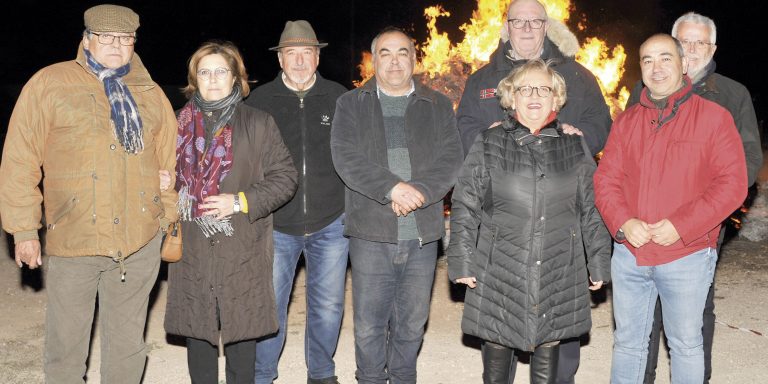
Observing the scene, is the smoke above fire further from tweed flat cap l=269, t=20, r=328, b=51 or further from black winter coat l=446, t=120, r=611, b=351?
black winter coat l=446, t=120, r=611, b=351

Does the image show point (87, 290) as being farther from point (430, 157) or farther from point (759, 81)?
point (759, 81)

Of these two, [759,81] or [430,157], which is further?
[759,81]

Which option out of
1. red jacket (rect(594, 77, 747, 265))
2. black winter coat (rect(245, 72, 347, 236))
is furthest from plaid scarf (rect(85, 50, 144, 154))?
red jacket (rect(594, 77, 747, 265))

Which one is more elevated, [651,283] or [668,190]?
[668,190]

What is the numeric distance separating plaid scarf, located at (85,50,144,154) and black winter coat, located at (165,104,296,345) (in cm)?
58

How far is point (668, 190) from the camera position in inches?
170

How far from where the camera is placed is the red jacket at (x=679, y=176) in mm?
4223

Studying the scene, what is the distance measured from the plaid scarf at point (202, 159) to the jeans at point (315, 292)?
0.74m

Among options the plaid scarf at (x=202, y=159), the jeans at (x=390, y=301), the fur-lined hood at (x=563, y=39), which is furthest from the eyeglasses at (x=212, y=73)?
the fur-lined hood at (x=563, y=39)

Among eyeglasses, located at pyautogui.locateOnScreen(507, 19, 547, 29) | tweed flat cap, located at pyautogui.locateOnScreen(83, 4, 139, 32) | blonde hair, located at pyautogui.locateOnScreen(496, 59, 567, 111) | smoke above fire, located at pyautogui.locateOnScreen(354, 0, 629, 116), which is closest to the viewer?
tweed flat cap, located at pyautogui.locateOnScreen(83, 4, 139, 32)

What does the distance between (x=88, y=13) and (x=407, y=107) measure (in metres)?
2.05

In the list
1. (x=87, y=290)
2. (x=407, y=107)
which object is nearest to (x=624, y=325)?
(x=407, y=107)

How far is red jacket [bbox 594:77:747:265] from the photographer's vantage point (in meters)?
4.22

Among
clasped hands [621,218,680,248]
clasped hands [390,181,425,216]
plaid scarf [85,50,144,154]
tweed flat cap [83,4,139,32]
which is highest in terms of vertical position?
tweed flat cap [83,4,139,32]
